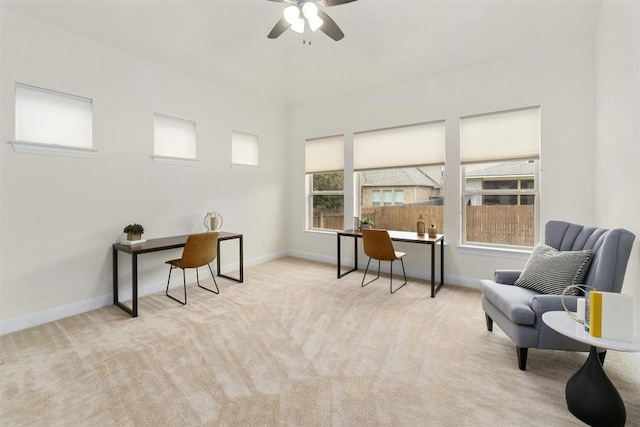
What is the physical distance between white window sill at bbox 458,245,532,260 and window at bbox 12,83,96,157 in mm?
4815

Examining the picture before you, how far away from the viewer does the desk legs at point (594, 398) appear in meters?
1.53

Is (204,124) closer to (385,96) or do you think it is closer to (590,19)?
(385,96)

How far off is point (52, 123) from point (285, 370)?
3.42 metres

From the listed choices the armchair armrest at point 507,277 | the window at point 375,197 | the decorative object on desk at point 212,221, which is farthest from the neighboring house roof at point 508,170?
the decorative object on desk at point 212,221

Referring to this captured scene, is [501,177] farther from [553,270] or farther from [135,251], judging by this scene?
[135,251]

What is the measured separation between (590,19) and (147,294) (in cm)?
605

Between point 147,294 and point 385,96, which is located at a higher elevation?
point 385,96

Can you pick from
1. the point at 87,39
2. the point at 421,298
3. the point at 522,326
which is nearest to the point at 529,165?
the point at 421,298

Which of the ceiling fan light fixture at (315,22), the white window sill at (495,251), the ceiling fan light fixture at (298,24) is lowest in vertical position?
the white window sill at (495,251)

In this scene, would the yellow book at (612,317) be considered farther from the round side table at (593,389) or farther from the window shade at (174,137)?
the window shade at (174,137)

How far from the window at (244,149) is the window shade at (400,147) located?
1.83m

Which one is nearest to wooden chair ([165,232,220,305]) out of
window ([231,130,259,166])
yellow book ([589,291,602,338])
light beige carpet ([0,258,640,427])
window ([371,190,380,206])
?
light beige carpet ([0,258,640,427])

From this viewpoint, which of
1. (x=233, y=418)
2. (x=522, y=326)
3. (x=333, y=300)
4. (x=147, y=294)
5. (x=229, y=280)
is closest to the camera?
(x=233, y=418)

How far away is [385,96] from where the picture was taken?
15.2ft
